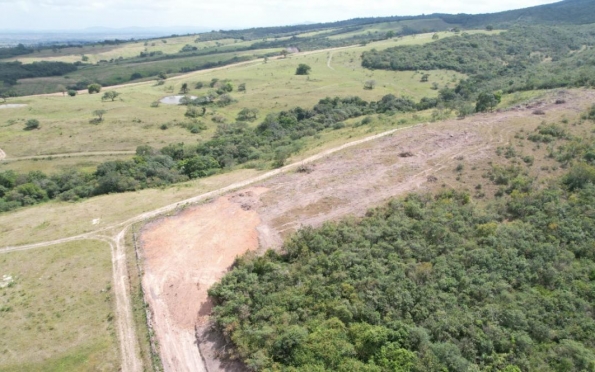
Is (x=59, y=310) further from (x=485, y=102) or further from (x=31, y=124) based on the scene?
(x=31, y=124)

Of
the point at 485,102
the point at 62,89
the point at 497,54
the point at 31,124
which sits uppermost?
the point at 497,54

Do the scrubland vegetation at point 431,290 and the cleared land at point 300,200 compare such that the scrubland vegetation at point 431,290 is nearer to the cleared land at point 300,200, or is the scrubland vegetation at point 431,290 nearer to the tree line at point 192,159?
the cleared land at point 300,200


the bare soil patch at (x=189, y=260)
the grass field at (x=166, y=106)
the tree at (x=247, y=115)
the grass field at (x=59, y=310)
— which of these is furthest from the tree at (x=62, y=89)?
the bare soil patch at (x=189, y=260)

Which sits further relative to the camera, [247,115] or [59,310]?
[247,115]

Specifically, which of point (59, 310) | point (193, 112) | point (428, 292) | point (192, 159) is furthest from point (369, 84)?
point (59, 310)

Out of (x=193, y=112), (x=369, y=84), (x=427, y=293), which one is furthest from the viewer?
(x=369, y=84)

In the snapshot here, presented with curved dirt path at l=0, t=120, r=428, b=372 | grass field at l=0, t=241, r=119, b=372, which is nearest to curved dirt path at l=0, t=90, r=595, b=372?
curved dirt path at l=0, t=120, r=428, b=372
